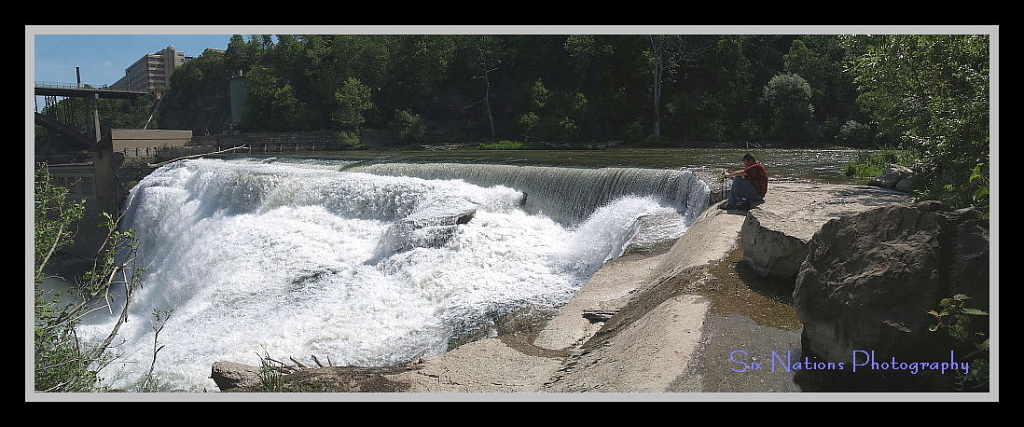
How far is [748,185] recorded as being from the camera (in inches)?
304

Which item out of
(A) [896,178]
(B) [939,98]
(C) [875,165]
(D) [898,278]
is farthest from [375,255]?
(C) [875,165]

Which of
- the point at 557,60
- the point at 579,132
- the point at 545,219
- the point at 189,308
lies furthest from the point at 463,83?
the point at 189,308

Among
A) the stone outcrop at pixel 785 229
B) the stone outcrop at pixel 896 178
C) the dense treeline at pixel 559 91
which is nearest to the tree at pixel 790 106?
the dense treeline at pixel 559 91

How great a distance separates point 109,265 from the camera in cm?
452

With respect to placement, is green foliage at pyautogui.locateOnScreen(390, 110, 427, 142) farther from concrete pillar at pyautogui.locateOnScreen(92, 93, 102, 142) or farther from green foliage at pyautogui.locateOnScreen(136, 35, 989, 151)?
concrete pillar at pyautogui.locateOnScreen(92, 93, 102, 142)

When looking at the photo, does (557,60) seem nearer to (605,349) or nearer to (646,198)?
(646,198)

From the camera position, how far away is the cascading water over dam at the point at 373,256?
24.1ft

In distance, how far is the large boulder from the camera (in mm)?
3234

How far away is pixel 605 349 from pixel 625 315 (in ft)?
3.00

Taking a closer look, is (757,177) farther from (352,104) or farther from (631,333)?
(352,104)

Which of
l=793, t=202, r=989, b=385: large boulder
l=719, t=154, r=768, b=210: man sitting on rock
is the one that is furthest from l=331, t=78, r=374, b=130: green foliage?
l=793, t=202, r=989, b=385: large boulder

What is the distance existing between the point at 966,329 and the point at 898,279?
37cm

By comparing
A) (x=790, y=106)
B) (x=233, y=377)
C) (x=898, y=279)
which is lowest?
(x=233, y=377)

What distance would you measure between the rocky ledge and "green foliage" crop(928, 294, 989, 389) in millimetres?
1064
